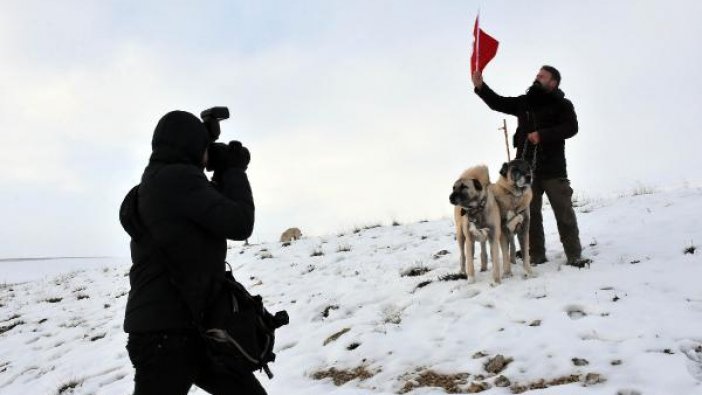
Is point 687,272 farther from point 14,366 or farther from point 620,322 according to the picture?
point 14,366

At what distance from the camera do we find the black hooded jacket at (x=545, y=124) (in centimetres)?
706

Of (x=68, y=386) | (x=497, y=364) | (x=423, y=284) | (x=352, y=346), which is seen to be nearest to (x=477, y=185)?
(x=423, y=284)

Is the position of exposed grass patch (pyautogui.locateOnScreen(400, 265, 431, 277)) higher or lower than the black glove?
lower

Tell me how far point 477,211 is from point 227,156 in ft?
14.9

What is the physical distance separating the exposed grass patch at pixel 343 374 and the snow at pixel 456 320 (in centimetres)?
6

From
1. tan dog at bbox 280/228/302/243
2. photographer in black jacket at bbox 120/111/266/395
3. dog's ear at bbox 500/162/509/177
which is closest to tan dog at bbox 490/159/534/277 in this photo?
dog's ear at bbox 500/162/509/177

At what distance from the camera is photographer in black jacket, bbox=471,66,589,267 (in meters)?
7.02

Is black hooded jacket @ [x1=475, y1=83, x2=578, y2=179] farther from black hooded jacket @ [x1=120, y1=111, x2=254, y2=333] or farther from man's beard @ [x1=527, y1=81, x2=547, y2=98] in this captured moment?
black hooded jacket @ [x1=120, y1=111, x2=254, y2=333]

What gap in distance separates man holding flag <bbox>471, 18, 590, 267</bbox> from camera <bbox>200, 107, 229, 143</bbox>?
4968mm

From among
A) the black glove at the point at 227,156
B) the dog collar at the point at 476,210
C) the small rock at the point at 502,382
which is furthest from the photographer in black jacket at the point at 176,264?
the dog collar at the point at 476,210

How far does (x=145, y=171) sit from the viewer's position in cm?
277

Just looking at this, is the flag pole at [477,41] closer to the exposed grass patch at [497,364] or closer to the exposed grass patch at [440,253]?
the exposed grass patch at [440,253]

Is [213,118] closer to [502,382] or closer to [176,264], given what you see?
[176,264]

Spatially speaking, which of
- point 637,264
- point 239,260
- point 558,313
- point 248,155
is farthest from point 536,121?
point 239,260
